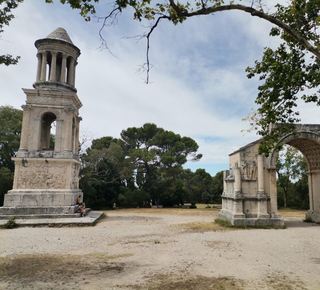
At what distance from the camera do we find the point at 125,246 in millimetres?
7977

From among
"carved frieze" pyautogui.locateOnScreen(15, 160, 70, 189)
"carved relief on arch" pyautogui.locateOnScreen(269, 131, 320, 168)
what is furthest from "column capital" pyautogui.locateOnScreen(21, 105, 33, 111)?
"carved relief on arch" pyautogui.locateOnScreen(269, 131, 320, 168)

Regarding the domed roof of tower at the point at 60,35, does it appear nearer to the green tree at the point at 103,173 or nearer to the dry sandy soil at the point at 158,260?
the green tree at the point at 103,173

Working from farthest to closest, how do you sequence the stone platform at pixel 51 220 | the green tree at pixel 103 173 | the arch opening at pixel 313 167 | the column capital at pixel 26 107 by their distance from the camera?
the green tree at pixel 103 173, the column capital at pixel 26 107, the arch opening at pixel 313 167, the stone platform at pixel 51 220

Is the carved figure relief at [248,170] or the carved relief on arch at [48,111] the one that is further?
the carved relief on arch at [48,111]

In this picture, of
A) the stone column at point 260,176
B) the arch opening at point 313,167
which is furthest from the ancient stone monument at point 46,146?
the arch opening at point 313,167

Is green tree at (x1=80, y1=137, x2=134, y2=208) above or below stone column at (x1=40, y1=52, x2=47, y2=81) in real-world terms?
below

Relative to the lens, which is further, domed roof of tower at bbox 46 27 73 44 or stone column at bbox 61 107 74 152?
domed roof of tower at bbox 46 27 73 44

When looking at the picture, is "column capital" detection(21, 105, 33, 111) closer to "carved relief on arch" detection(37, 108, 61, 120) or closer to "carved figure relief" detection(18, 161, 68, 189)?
"carved relief on arch" detection(37, 108, 61, 120)

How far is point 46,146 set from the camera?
54.6 ft

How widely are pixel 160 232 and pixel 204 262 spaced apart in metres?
4.57

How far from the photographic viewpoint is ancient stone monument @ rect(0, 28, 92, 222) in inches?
520

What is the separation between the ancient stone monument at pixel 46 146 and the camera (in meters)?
13.2

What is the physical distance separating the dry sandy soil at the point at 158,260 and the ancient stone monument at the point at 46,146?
3.31 metres

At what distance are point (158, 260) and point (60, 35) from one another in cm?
1567
